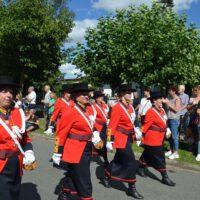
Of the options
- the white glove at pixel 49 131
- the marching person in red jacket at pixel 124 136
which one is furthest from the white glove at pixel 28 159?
the white glove at pixel 49 131

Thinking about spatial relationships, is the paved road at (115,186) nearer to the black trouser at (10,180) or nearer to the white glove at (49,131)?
the black trouser at (10,180)

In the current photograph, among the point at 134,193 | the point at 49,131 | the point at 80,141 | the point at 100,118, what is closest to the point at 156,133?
the point at 134,193

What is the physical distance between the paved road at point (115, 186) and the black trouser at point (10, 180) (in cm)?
216

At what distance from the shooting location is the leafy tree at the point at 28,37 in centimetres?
2409

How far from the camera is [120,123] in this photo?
26.2ft

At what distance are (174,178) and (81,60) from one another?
600 inches

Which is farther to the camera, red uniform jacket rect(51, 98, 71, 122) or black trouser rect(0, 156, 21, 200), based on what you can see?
red uniform jacket rect(51, 98, 71, 122)

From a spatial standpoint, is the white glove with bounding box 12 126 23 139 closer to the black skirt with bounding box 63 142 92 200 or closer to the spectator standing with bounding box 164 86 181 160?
the black skirt with bounding box 63 142 92 200

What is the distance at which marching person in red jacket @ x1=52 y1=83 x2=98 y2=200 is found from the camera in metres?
6.39

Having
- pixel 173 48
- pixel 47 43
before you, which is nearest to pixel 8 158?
pixel 173 48

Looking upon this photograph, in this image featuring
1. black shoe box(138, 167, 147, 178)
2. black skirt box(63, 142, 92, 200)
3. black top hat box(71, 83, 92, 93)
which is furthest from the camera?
black shoe box(138, 167, 147, 178)

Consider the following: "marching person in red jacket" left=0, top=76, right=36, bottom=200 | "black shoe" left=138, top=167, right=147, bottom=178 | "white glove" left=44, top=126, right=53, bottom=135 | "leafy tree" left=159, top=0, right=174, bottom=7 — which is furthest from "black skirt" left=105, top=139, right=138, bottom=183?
"leafy tree" left=159, top=0, right=174, bottom=7

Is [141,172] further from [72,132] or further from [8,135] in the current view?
[8,135]

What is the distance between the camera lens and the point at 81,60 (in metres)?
24.0
